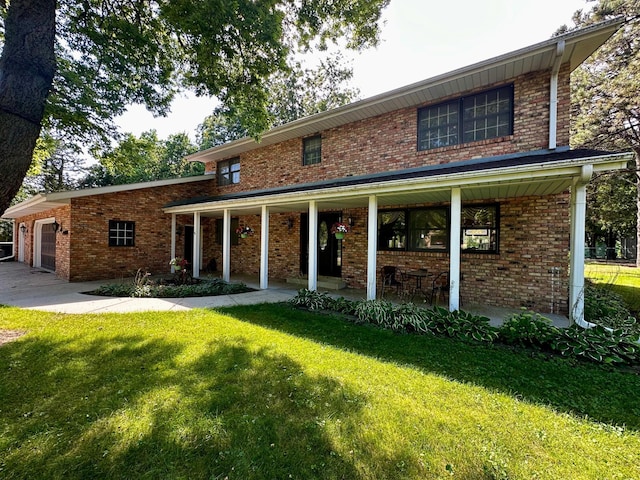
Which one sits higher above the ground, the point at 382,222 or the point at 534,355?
the point at 382,222

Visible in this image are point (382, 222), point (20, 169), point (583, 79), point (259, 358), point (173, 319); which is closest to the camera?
point (20, 169)

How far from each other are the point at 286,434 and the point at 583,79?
18.9 m

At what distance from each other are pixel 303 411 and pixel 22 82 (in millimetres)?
5385

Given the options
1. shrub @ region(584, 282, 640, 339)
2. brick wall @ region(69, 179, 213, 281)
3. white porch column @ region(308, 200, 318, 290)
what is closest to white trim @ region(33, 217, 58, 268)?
brick wall @ region(69, 179, 213, 281)

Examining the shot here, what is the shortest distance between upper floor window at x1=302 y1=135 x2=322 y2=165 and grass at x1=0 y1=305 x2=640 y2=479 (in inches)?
298

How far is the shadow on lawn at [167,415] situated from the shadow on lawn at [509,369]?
136cm

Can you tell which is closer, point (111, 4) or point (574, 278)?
point (574, 278)

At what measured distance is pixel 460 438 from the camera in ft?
8.07

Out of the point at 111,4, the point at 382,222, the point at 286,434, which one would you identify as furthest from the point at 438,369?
the point at 111,4

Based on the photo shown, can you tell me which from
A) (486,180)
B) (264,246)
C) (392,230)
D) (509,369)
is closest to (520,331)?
(509,369)

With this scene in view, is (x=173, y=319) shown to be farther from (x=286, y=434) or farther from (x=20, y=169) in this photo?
(x=286, y=434)

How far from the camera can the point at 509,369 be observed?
12.5ft

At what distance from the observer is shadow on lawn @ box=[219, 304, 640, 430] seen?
3025mm

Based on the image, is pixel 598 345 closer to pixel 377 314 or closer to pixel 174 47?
pixel 377 314
